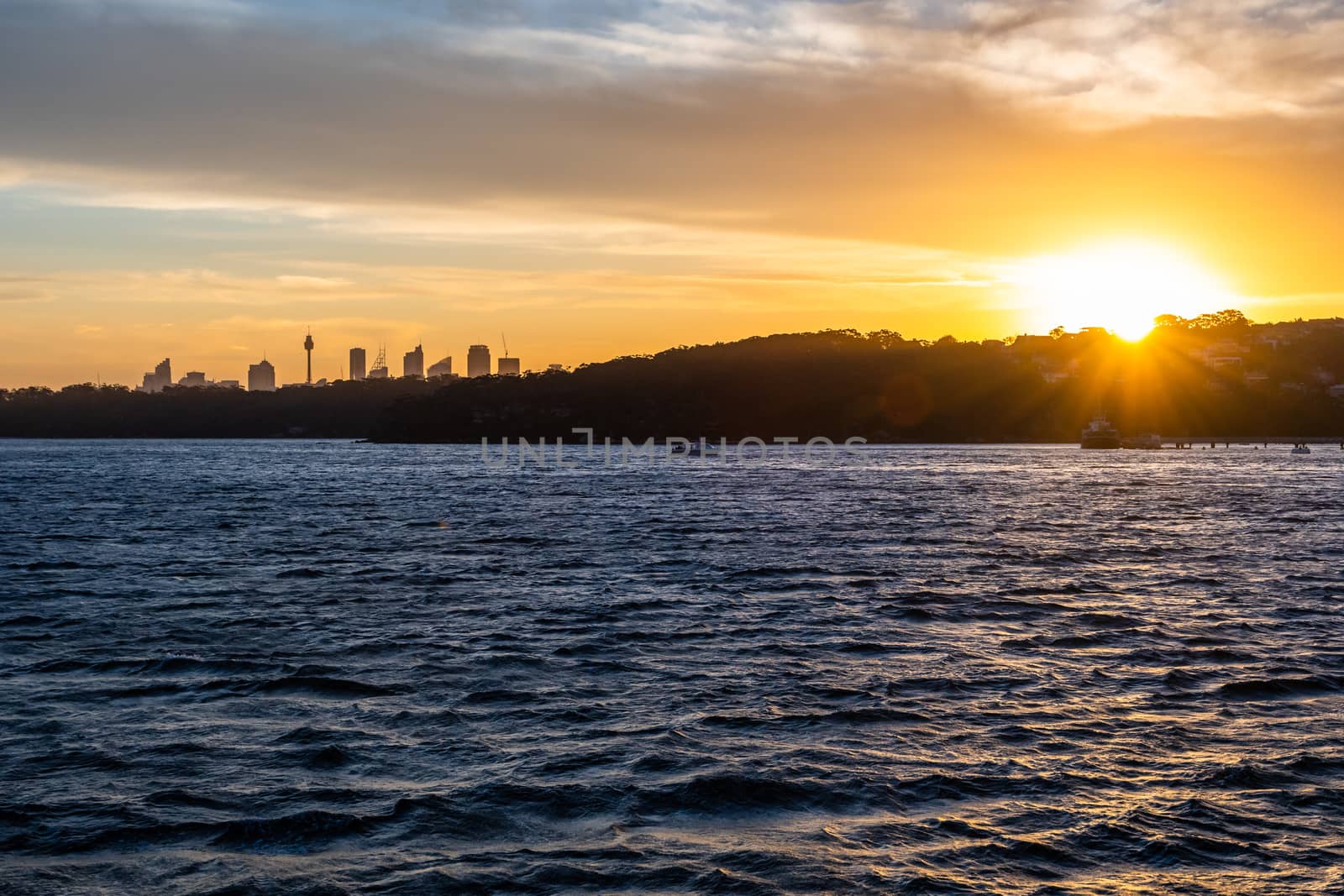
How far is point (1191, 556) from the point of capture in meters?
42.2

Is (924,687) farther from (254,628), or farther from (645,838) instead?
(254,628)

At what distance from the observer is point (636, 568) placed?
38.2 m

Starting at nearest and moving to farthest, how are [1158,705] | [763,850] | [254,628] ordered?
[763,850] < [1158,705] < [254,628]

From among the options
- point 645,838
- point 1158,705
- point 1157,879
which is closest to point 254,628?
point 645,838

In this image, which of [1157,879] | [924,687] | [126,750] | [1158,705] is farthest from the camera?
[924,687]

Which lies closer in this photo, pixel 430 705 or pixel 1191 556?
pixel 430 705

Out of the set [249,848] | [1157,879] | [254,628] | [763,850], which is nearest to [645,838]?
[763,850]

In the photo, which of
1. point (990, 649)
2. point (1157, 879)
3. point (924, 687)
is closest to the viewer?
point (1157, 879)

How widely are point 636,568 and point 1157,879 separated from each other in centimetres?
2782

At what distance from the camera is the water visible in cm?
1158

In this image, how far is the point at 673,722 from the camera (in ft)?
55.7

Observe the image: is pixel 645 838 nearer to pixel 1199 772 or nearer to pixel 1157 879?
A: pixel 1157 879

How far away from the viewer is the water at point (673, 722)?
11.6 metres

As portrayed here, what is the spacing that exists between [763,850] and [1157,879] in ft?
12.6
